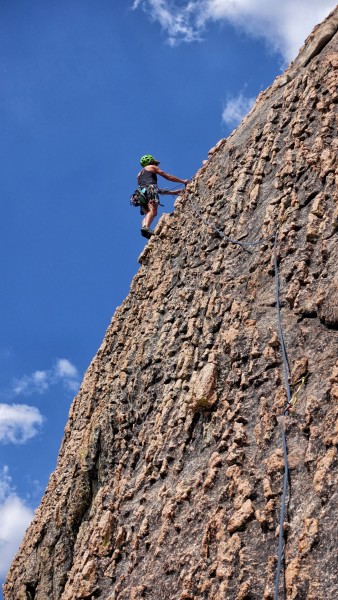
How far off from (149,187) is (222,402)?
8.79 metres

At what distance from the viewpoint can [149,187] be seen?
16641 millimetres

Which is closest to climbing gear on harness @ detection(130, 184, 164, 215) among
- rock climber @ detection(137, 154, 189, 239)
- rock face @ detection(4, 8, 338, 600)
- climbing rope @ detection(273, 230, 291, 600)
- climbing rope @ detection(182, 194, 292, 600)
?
rock climber @ detection(137, 154, 189, 239)

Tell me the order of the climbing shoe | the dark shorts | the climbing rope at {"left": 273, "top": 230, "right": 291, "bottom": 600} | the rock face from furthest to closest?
the dark shorts
the climbing shoe
the rock face
the climbing rope at {"left": 273, "top": 230, "right": 291, "bottom": 600}

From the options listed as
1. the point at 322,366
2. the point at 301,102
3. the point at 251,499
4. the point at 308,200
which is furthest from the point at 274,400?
the point at 301,102

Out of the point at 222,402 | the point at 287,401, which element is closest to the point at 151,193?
the point at 222,402

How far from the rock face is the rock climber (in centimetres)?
88

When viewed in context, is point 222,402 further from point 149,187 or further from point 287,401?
point 149,187

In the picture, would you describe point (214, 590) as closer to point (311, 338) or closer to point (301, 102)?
point (311, 338)

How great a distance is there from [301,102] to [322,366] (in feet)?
22.5

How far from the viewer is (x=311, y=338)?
321 inches

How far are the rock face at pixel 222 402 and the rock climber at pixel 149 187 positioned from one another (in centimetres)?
88

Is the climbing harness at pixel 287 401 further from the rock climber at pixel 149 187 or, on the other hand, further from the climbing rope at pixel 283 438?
the rock climber at pixel 149 187

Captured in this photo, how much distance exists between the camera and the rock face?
6.88 m

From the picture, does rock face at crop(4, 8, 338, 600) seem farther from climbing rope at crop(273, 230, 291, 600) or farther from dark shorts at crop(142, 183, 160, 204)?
dark shorts at crop(142, 183, 160, 204)
